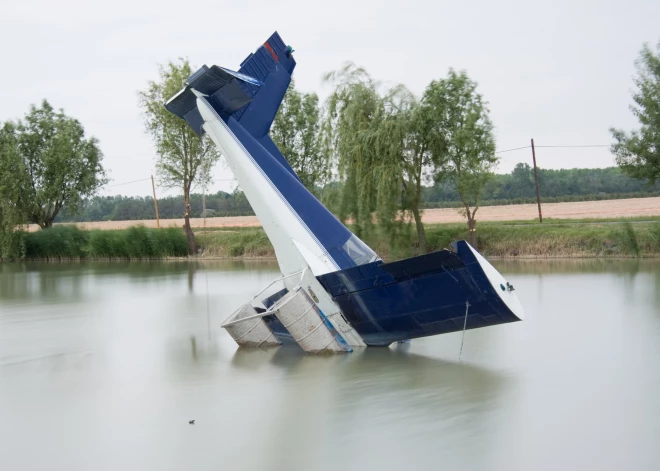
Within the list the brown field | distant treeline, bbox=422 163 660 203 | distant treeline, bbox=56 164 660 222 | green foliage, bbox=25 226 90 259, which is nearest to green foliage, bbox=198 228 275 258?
the brown field

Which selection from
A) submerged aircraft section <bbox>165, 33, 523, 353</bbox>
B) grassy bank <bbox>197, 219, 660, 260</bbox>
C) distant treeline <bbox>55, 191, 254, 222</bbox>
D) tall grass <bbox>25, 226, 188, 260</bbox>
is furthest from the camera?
distant treeline <bbox>55, 191, 254, 222</bbox>

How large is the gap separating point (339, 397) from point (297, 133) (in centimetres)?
2872

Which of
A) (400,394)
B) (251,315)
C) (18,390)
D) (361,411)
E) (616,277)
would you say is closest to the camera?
(361,411)

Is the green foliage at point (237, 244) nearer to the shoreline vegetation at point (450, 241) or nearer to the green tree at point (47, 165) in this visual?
the shoreline vegetation at point (450, 241)

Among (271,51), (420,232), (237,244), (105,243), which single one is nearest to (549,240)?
(420,232)

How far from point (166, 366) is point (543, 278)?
12.6 meters

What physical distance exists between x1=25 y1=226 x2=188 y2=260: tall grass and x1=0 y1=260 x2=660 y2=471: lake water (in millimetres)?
21731

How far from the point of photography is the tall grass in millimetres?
38625

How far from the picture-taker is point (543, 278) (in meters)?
21.2

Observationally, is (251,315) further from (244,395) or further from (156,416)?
(156,416)

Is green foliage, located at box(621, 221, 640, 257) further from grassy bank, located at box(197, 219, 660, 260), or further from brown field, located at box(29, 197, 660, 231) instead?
brown field, located at box(29, 197, 660, 231)

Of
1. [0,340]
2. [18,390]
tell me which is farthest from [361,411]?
[0,340]

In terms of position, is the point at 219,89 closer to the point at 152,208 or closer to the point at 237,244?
the point at 237,244

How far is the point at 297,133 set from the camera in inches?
1463
